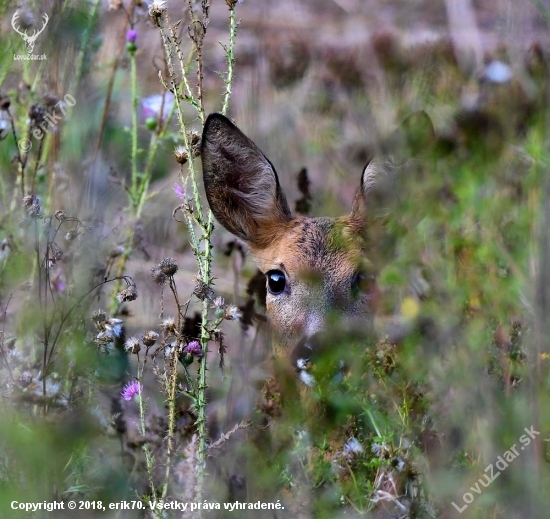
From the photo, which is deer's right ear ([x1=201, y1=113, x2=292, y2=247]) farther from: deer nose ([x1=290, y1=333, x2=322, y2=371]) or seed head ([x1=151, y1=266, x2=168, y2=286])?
seed head ([x1=151, y1=266, x2=168, y2=286])

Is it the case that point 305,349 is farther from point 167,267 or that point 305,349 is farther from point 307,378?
point 167,267

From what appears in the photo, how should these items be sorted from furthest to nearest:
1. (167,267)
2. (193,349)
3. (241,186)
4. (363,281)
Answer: (241,186) → (363,281) → (193,349) → (167,267)

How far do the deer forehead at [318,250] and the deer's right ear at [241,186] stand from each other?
16 cm

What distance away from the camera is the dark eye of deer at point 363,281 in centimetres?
444

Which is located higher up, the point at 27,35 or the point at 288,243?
Result: the point at 27,35

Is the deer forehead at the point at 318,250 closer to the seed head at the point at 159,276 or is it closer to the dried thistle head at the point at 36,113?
the seed head at the point at 159,276

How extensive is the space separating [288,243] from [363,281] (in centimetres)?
46

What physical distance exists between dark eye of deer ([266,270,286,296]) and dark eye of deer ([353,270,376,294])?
1.23 feet

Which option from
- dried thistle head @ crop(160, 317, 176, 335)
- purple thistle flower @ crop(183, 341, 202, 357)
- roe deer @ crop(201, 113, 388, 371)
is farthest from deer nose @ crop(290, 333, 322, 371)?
dried thistle head @ crop(160, 317, 176, 335)

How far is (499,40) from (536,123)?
8.22 ft

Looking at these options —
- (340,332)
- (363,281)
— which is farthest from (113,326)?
(363,281)

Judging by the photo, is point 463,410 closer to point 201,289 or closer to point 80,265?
point 201,289

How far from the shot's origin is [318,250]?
447 centimetres

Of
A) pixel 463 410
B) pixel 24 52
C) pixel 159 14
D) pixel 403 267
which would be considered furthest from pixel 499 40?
pixel 463 410
